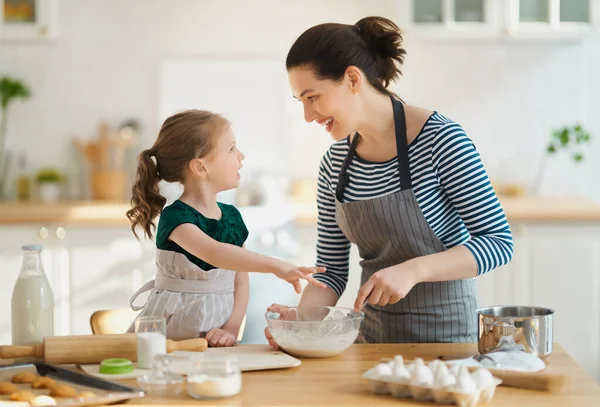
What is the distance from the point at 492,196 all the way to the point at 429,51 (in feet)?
8.34

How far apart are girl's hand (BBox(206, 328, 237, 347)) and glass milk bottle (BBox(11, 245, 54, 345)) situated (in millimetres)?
374

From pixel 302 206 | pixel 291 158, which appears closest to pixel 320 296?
pixel 302 206

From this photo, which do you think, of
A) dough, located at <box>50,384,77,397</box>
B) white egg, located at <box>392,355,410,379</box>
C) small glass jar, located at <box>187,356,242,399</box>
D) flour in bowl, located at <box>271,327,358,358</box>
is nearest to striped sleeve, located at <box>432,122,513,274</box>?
flour in bowl, located at <box>271,327,358,358</box>

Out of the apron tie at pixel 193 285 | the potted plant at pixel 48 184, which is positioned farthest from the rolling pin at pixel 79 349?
the potted plant at pixel 48 184

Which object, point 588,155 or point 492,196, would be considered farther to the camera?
point 588,155

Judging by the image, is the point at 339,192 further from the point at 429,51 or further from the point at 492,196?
the point at 429,51

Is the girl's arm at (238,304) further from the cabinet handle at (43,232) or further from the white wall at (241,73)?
the white wall at (241,73)

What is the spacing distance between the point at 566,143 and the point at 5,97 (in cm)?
283

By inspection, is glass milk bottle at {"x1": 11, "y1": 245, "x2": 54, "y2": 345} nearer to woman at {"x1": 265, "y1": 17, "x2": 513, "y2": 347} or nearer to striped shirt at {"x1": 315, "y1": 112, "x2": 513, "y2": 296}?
woman at {"x1": 265, "y1": 17, "x2": 513, "y2": 347}

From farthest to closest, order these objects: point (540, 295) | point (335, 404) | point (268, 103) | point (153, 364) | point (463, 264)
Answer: point (268, 103) → point (540, 295) → point (463, 264) → point (153, 364) → point (335, 404)

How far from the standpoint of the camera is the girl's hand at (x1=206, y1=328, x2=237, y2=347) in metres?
2.06

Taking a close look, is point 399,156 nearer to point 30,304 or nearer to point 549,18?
point 30,304

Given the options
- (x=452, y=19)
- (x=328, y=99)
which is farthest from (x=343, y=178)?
(x=452, y=19)

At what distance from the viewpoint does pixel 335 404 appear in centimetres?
157
